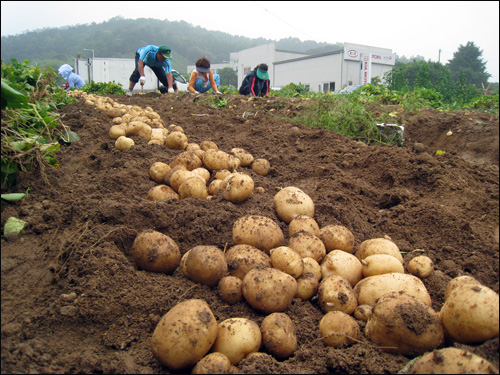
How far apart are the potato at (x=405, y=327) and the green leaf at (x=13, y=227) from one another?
6.97 ft

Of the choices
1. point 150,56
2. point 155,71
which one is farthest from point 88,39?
point 155,71

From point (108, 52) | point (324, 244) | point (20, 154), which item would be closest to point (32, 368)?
point (20, 154)

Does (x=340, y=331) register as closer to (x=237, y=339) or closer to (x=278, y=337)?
(x=278, y=337)

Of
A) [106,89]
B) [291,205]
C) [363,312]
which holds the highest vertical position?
[106,89]

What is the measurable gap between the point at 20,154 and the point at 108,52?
645 centimetres

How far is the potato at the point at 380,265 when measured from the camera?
2.27 meters

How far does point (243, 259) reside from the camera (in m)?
2.20

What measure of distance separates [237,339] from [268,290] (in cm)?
33

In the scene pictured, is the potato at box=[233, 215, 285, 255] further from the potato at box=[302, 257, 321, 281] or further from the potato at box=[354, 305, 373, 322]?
the potato at box=[354, 305, 373, 322]

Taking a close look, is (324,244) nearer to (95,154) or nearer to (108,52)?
(95,154)

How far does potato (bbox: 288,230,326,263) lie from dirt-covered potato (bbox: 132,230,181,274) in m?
0.81

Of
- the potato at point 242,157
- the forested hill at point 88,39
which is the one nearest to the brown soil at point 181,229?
the potato at point 242,157

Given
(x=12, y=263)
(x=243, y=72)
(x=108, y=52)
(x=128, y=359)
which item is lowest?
(x=128, y=359)

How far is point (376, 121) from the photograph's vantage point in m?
5.52
